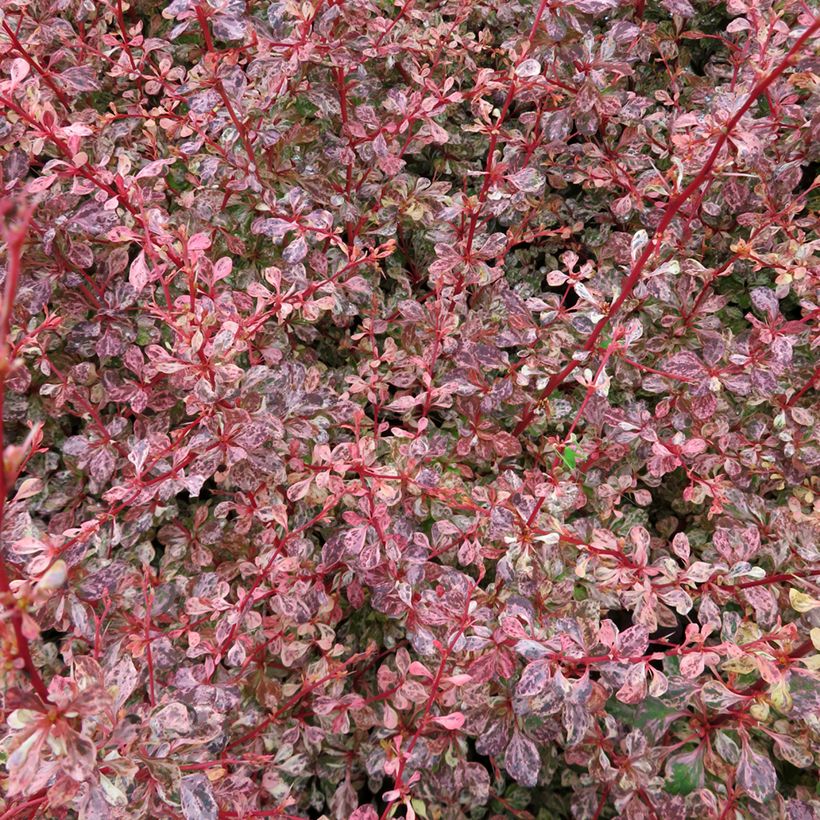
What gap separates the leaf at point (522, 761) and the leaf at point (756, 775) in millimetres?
365

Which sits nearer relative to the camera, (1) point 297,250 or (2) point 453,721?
(2) point 453,721

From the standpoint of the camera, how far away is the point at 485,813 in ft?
5.30

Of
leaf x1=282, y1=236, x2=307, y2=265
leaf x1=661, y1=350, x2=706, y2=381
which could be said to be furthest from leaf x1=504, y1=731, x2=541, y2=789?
leaf x1=282, y1=236, x2=307, y2=265

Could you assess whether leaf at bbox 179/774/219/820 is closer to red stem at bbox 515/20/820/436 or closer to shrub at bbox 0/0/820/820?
shrub at bbox 0/0/820/820

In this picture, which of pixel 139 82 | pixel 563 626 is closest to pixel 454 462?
pixel 563 626

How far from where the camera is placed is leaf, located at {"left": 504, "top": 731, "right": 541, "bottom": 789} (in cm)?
128

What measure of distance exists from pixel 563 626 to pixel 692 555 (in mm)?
632

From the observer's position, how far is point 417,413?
1783 millimetres

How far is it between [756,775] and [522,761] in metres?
0.42

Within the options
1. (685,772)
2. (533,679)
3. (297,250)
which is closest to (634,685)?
(533,679)

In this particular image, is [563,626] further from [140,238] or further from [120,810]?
[140,238]

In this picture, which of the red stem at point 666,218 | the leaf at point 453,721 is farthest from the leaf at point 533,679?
the red stem at point 666,218

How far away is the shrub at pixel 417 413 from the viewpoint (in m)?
1.30

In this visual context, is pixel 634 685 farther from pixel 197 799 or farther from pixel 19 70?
pixel 19 70
